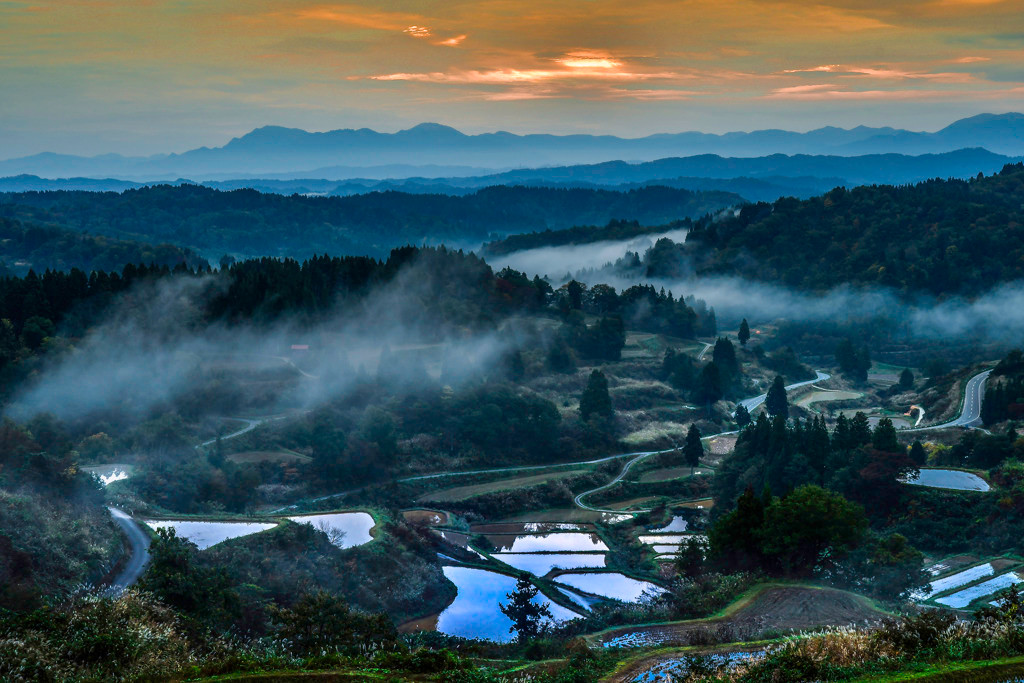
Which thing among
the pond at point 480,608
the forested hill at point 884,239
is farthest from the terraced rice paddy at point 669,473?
the forested hill at point 884,239

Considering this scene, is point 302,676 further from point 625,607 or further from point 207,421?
point 207,421

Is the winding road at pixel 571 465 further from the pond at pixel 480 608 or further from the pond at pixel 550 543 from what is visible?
the pond at pixel 480 608

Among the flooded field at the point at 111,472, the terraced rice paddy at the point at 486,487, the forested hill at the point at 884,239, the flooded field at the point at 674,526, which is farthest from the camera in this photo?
the forested hill at the point at 884,239

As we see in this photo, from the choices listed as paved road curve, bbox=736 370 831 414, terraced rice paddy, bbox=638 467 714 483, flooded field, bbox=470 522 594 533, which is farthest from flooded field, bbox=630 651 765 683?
paved road curve, bbox=736 370 831 414

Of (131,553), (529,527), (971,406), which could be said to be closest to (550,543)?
(529,527)

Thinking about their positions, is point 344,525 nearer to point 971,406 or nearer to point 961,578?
point 961,578

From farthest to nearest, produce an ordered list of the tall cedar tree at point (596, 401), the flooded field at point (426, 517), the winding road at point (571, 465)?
1. the tall cedar tree at point (596, 401)
2. the flooded field at point (426, 517)
3. the winding road at point (571, 465)
